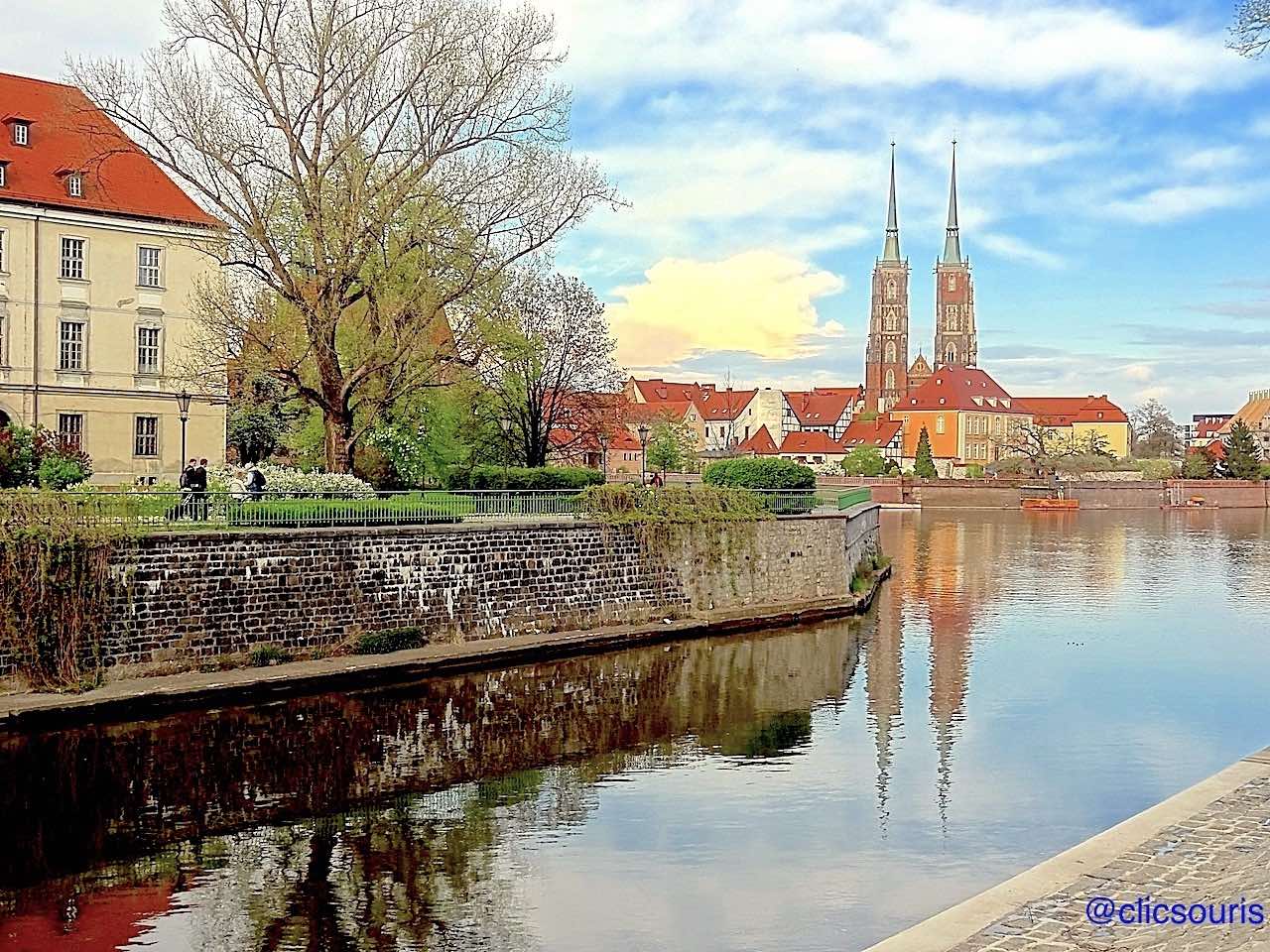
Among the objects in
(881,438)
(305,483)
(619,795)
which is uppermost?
(881,438)

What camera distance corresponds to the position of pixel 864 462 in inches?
4643

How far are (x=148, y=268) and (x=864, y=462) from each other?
3465 inches

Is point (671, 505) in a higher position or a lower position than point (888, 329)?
lower

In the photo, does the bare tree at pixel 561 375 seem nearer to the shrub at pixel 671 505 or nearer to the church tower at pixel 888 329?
the shrub at pixel 671 505

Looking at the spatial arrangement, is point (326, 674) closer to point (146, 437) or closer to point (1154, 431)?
point (146, 437)

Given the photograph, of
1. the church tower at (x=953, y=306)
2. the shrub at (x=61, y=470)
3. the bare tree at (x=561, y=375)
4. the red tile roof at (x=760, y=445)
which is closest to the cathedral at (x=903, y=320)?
the church tower at (x=953, y=306)

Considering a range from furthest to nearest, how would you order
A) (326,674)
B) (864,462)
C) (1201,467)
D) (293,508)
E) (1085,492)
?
(864,462)
(1201,467)
(1085,492)
(293,508)
(326,674)

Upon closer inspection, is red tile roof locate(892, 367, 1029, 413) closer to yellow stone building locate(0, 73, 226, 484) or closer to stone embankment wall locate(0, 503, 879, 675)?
stone embankment wall locate(0, 503, 879, 675)

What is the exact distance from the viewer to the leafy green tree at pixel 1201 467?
362 ft

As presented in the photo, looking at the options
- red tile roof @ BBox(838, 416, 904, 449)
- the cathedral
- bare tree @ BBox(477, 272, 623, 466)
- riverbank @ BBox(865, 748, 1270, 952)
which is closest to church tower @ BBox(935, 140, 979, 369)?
the cathedral

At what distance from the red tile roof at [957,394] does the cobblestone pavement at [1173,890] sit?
4931 inches

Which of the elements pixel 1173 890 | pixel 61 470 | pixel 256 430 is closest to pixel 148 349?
pixel 61 470

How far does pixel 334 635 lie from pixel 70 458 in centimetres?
946

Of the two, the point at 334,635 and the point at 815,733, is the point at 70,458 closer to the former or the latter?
the point at 334,635
